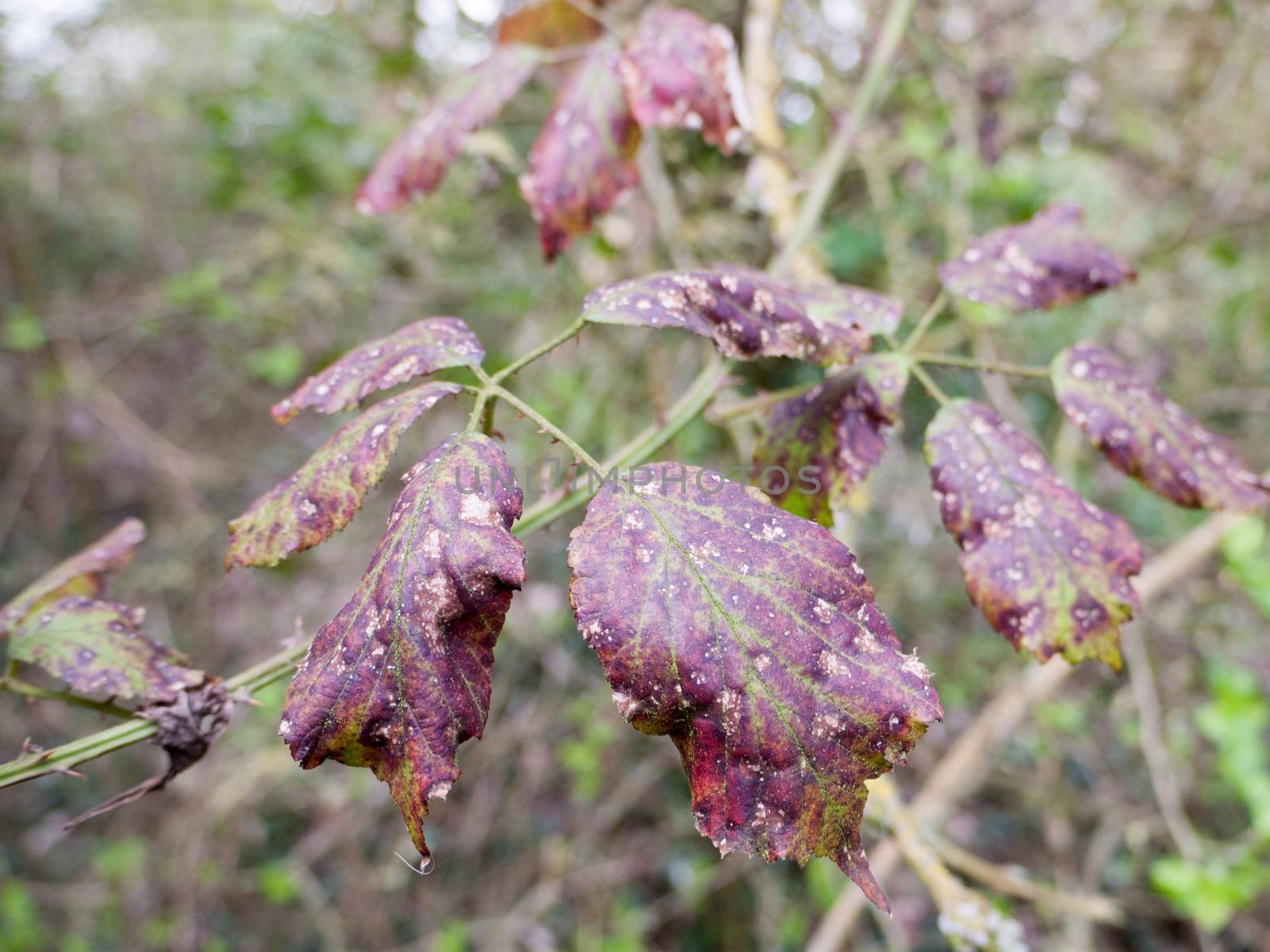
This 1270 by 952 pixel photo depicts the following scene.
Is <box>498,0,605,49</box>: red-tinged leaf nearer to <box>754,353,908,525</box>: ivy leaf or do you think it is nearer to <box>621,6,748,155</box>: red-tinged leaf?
<box>621,6,748,155</box>: red-tinged leaf

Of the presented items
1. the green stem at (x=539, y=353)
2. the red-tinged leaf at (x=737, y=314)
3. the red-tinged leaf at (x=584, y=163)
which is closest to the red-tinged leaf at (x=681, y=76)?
the red-tinged leaf at (x=584, y=163)

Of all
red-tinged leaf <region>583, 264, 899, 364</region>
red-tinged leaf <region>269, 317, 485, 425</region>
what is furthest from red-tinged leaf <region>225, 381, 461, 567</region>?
red-tinged leaf <region>583, 264, 899, 364</region>

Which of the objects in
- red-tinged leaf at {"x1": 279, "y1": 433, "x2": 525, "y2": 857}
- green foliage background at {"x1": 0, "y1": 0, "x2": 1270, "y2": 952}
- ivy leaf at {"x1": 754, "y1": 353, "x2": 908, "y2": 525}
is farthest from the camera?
green foliage background at {"x1": 0, "y1": 0, "x2": 1270, "y2": 952}

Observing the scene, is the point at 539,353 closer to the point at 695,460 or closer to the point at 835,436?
the point at 835,436

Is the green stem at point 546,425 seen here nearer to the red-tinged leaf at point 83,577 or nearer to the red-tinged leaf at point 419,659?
the red-tinged leaf at point 419,659

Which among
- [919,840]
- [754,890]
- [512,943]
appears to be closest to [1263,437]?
[754,890]

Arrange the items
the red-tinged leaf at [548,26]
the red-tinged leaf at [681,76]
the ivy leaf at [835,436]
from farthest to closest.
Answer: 1. the red-tinged leaf at [548,26]
2. the red-tinged leaf at [681,76]
3. the ivy leaf at [835,436]

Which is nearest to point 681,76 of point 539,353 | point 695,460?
point 539,353

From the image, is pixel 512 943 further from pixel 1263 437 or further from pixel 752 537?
pixel 1263 437
